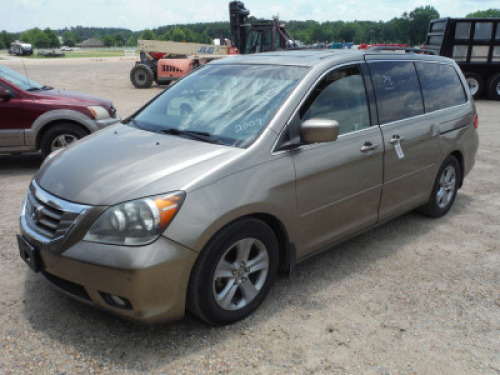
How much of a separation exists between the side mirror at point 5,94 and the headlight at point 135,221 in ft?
16.6

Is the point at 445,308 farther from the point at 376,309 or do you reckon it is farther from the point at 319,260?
the point at 319,260

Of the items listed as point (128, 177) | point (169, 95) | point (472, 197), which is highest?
point (169, 95)

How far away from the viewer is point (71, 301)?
11.0 ft

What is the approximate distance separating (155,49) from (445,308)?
21101 millimetres

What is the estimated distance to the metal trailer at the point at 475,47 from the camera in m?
15.5

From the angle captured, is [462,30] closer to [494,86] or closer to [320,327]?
[494,86]

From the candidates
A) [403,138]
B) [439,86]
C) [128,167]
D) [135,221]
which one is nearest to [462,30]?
[439,86]

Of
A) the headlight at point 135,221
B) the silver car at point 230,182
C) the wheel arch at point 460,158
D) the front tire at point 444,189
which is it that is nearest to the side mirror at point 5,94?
the silver car at point 230,182

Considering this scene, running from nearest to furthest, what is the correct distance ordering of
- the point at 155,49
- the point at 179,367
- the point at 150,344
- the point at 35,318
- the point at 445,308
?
the point at 179,367 < the point at 150,344 < the point at 35,318 < the point at 445,308 < the point at 155,49

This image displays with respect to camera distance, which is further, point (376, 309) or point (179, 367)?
point (376, 309)

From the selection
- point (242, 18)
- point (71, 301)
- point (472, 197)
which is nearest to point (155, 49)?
point (242, 18)

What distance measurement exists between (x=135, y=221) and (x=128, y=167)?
0.48m

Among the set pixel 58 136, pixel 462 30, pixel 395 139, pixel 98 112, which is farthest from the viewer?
pixel 462 30

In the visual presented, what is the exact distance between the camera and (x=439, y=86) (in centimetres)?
488
